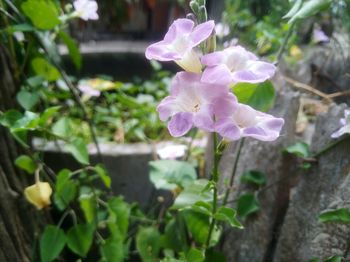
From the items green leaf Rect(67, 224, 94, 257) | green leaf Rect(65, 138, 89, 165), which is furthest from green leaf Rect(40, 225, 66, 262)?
green leaf Rect(65, 138, 89, 165)

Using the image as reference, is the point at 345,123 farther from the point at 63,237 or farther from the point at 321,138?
the point at 63,237

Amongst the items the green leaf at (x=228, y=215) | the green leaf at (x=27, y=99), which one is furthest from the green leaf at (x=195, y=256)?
the green leaf at (x=27, y=99)

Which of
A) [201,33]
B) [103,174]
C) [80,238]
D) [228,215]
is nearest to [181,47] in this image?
[201,33]

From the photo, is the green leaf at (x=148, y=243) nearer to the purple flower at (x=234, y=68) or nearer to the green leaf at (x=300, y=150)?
the green leaf at (x=300, y=150)

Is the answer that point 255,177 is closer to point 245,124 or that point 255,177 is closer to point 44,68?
point 245,124

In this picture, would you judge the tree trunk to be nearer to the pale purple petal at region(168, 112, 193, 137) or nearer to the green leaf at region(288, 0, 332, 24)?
the pale purple petal at region(168, 112, 193, 137)

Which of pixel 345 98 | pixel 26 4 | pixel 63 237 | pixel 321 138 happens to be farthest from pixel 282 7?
pixel 63 237
